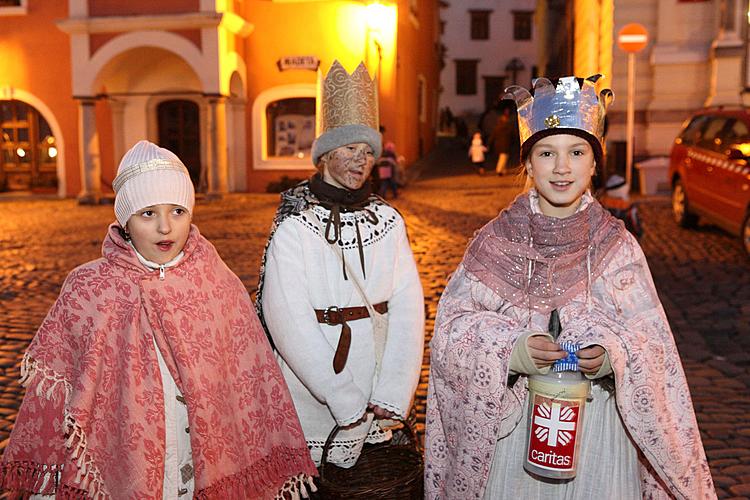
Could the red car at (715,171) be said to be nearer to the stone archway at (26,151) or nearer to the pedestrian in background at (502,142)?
the pedestrian in background at (502,142)

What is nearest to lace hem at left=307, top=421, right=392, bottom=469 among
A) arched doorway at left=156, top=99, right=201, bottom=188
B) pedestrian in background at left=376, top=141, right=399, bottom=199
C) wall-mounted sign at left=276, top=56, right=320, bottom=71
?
pedestrian in background at left=376, top=141, right=399, bottom=199

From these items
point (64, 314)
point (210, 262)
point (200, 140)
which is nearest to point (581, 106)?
point (210, 262)

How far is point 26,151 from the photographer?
824 inches

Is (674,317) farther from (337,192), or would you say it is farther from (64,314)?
(64,314)

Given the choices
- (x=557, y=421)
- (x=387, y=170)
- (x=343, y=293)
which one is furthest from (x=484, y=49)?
(x=557, y=421)

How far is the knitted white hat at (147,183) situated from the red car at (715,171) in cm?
839

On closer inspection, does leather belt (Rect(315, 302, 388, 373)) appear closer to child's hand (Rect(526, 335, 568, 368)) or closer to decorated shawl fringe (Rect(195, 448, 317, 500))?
decorated shawl fringe (Rect(195, 448, 317, 500))

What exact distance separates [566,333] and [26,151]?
21.1m

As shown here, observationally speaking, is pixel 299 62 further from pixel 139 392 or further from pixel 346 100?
pixel 139 392

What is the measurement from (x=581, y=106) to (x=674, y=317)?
515 centimetres

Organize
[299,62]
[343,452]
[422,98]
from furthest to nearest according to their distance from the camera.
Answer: [422,98], [299,62], [343,452]

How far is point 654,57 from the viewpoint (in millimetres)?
16578

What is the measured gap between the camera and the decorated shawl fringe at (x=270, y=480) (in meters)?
2.75

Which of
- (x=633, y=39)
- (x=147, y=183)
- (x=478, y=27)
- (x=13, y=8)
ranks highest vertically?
(x=478, y=27)
